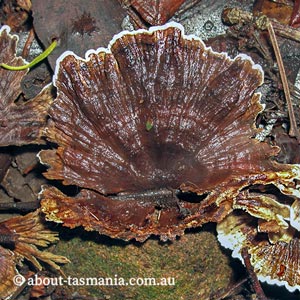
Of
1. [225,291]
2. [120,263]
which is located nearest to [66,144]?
[120,263]

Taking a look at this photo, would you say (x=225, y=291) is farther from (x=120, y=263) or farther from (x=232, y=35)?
(x=232, y=35)

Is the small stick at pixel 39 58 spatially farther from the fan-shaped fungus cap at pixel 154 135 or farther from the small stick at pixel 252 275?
the small stick at pixel 252 275

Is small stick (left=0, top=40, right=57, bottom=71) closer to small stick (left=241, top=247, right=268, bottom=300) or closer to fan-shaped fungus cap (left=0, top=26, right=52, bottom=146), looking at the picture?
fan-shaped fungus cap (left=0, top=26, right=52, bottom=146)

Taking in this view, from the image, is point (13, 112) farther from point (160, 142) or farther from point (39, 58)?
point (160, 142)

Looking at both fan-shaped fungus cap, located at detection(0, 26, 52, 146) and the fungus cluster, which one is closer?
the fungus cluster

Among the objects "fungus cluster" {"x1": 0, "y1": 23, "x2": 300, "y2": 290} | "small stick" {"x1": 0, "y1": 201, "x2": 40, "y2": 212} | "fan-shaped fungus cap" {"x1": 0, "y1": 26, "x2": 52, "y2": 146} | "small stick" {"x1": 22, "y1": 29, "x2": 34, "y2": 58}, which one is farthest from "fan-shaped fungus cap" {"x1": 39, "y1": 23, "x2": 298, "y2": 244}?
"small stick" {"x1": 22, "y1": 29, "x2": 34, "y2": 58}

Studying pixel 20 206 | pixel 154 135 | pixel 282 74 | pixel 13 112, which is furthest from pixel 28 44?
pixel 282 74

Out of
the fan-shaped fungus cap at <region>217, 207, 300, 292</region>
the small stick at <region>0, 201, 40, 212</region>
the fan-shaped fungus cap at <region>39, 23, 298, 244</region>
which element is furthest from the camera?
the small stick at <region>0, 201, 40, 212</region>
